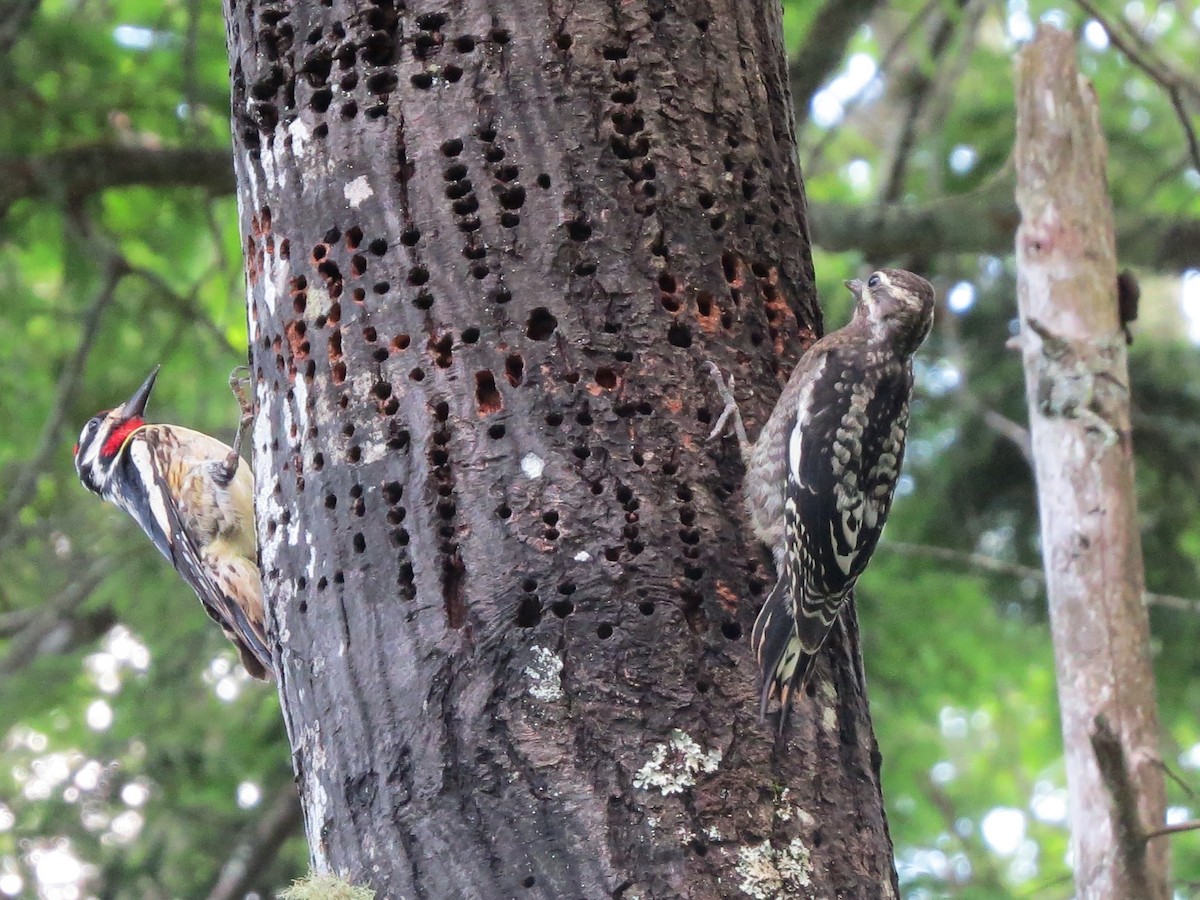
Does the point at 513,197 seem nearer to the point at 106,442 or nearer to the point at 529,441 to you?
the point at 529,441

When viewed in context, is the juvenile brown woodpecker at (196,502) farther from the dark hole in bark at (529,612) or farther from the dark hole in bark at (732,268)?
the dark hole in bark at (529,612)

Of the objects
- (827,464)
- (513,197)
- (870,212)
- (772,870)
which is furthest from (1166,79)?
(772,870)

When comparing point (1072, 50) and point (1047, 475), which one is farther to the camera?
point (1072, 50)

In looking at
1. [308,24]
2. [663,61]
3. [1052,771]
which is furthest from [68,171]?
[1052,771]

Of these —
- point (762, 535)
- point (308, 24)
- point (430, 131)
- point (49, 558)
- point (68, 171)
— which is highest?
point (68, 171)

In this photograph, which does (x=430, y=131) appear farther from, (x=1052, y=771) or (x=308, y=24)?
(x=1052, y=771)

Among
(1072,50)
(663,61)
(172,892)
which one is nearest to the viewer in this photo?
(663,61)
